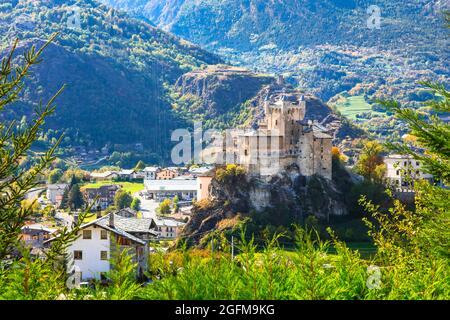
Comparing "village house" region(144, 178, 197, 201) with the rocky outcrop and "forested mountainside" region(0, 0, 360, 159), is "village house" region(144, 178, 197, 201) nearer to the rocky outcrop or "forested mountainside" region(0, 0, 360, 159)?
"forested mountainside" region(0, 0, 360, 159)

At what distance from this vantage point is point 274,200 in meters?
70.1

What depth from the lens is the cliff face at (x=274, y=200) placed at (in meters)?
69.2

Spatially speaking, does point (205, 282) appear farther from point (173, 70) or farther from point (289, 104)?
point (173, 70)

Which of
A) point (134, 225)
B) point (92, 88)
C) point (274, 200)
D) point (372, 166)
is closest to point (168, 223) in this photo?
point (274, 200)

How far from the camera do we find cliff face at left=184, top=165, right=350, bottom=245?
227 ft

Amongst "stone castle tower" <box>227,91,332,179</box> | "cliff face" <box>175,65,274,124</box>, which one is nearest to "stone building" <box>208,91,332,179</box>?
"stone castle tower" <box>227,91,332,179</box>

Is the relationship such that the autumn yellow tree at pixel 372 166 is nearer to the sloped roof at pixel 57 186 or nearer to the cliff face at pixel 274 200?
the cliff face at pixel 274 200

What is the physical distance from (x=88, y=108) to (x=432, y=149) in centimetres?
16306

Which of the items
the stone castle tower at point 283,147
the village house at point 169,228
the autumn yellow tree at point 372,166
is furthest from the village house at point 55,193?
the autumn yellow tree at point 372,166

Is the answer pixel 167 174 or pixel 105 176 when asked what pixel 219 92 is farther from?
pixel 105 176

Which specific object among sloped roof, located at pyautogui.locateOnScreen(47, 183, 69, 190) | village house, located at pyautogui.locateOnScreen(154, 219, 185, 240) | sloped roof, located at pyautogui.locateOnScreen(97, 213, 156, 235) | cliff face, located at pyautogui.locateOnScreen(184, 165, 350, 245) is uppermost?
sloped roof, located at pyautogui.locateOnScreen(47, 183, 69, 190)

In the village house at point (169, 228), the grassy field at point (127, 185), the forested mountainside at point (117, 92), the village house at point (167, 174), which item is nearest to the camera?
the village house at point (169, 228)

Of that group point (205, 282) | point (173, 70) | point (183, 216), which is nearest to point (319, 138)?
point (183, 216)
